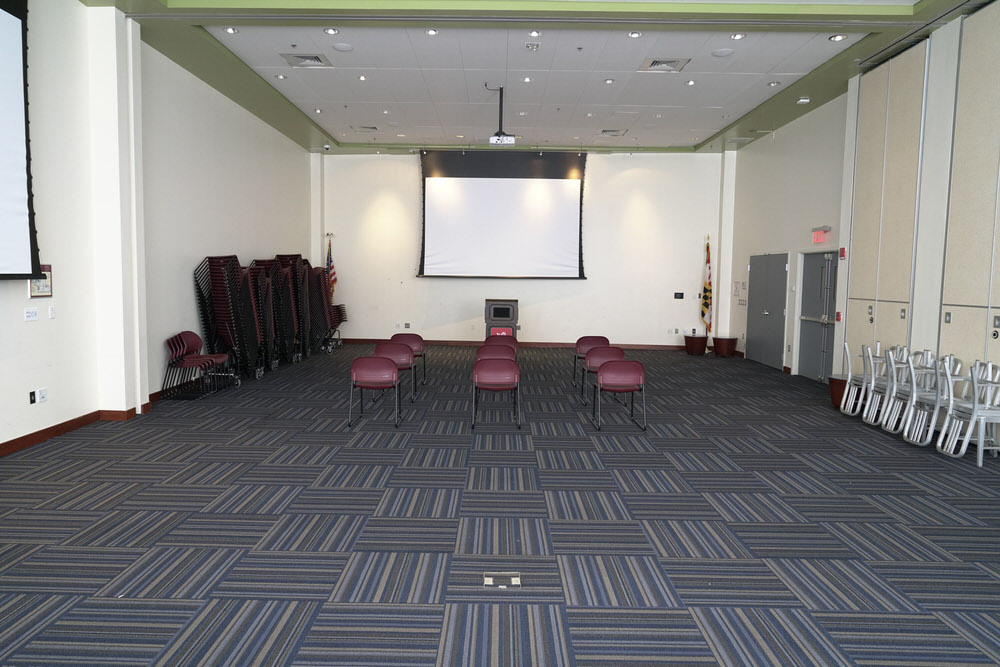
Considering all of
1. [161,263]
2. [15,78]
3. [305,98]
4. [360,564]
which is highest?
[305,98]

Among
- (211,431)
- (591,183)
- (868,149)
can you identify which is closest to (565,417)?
(211,431)

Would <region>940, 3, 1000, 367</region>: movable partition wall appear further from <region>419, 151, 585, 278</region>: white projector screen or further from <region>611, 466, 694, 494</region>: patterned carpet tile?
<region>419, 151, 585, 278</region>: white projector screen

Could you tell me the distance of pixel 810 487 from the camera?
4.65m

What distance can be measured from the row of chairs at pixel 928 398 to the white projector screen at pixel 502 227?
725cm

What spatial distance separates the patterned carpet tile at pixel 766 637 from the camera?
2.49 metres

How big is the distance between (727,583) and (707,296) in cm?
1080

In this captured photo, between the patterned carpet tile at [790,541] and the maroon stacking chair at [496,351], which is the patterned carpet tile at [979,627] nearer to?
the patterned carpet tile at [790,541]

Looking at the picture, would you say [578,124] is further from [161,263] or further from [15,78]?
[15,78]

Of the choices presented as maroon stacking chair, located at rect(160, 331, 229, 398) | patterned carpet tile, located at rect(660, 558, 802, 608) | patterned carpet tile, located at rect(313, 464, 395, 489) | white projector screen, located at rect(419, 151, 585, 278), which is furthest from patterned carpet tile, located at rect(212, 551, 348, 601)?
white projector screen, located at rect(419, 151, 585, 278)

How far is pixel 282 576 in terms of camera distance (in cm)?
312

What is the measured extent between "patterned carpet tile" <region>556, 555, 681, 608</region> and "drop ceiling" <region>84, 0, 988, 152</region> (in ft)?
18.1

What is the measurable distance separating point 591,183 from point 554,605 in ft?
38.3

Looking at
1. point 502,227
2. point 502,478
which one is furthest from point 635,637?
point 502,227

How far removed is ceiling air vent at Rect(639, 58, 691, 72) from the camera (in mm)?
7715
